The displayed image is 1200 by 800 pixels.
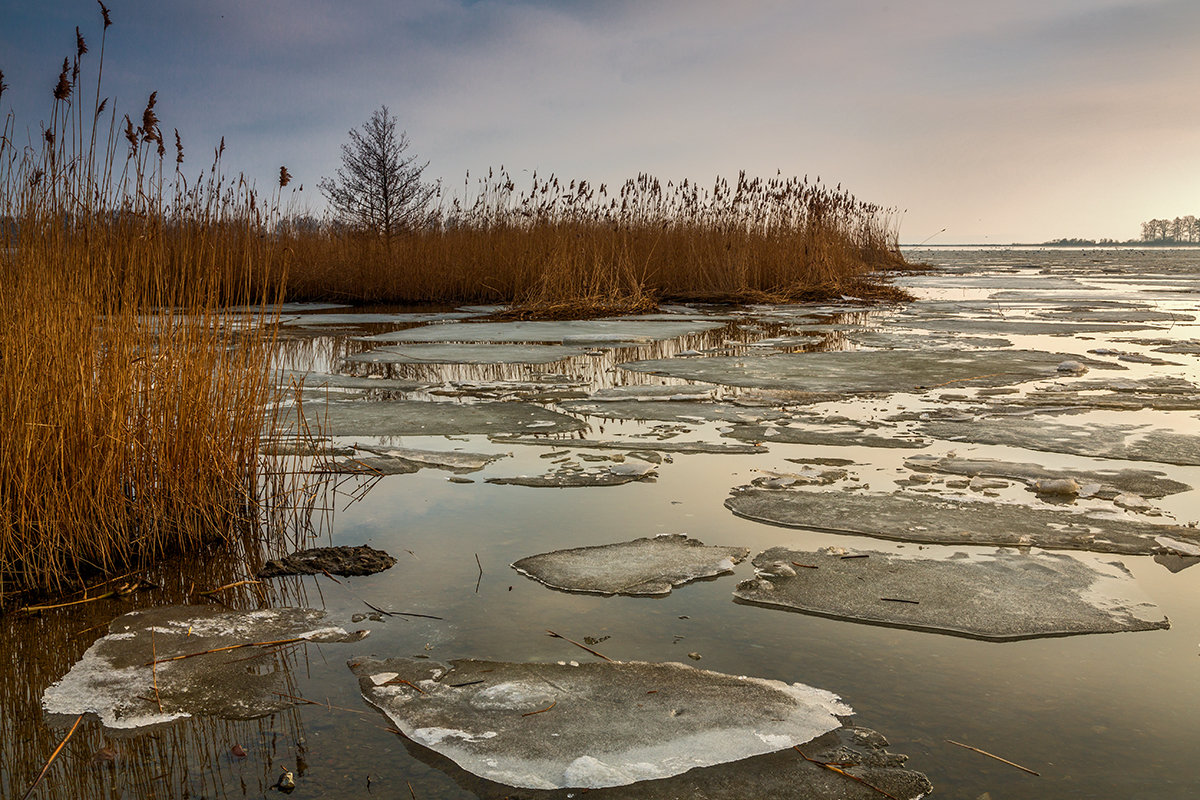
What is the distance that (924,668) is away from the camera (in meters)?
1.92

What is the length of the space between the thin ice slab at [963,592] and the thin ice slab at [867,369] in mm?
2872

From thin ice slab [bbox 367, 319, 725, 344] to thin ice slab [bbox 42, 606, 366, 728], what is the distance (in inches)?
232

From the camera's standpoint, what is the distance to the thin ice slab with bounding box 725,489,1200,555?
2.71 metres

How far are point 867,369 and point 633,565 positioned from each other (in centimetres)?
416

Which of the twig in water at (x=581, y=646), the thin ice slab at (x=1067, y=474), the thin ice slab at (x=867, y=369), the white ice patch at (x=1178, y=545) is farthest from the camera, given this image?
the thin ice slab at (x=867, y=369)

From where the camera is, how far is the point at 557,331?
8.99 meters

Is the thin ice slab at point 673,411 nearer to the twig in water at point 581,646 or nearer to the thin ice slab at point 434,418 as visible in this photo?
the thin ice slab at point 434,418

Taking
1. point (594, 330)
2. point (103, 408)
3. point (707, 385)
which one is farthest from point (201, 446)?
point (594, 330)

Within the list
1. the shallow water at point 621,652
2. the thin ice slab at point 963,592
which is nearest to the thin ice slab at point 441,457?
the shallow water at point 621,652

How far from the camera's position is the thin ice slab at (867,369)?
563 centimetres

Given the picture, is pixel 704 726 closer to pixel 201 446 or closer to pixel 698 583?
pixel 698 583

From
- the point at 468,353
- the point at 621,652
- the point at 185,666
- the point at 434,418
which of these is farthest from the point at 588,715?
the point at 468,353

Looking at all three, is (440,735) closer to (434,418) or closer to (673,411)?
(434,418)

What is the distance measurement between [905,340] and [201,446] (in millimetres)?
6615
